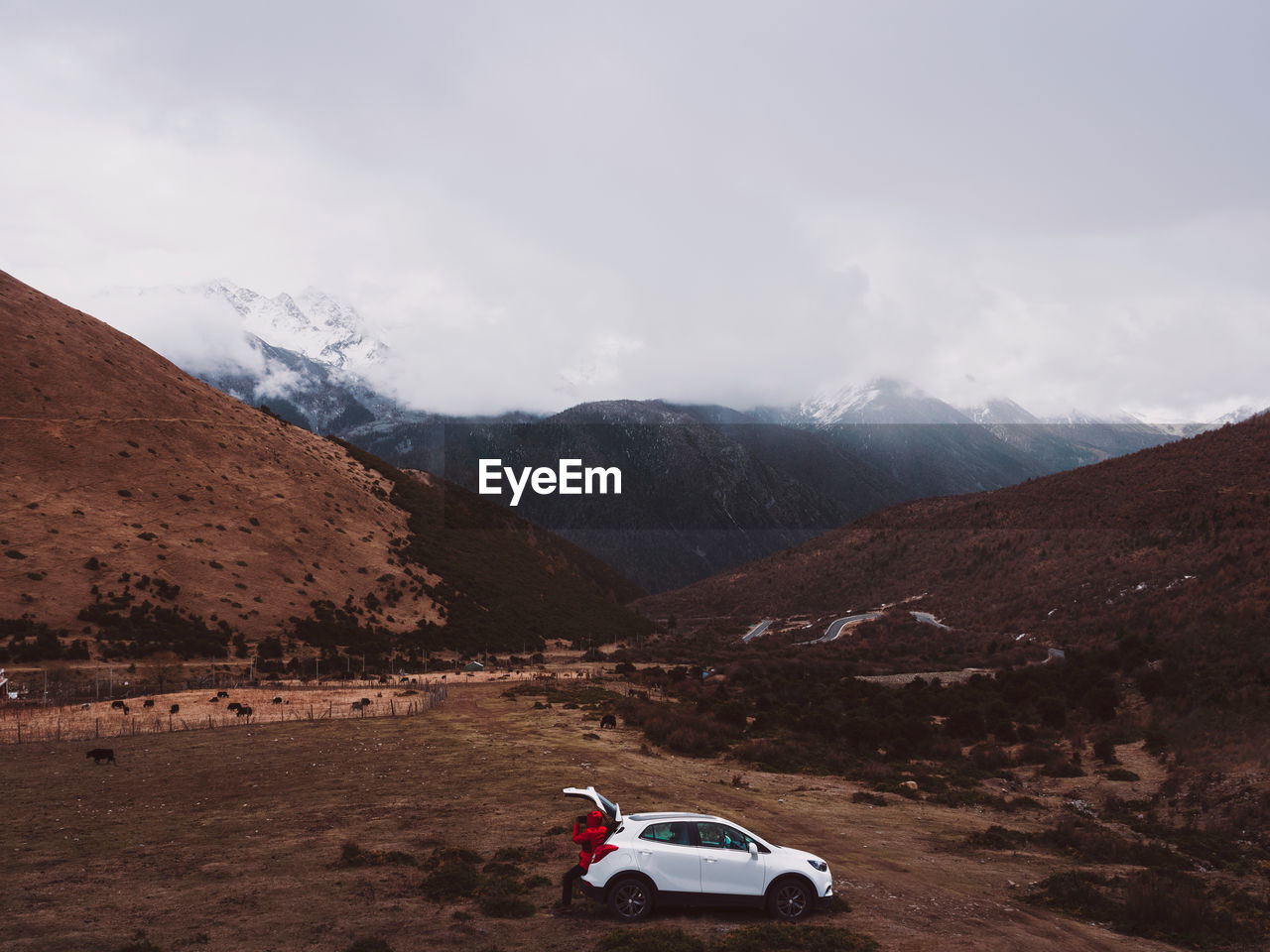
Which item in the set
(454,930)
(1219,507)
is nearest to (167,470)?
(454,930)

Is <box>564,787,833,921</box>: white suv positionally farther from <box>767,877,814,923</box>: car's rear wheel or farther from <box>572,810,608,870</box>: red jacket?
<box>572,810,608,870</box>: red jacket

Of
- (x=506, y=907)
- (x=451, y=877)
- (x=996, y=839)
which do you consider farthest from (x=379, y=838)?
(x=996, y=839)

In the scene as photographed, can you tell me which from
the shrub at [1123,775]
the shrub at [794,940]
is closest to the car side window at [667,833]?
the shrub at [794,940]

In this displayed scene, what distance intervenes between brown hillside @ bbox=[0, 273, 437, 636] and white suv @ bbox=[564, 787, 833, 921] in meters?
56.3

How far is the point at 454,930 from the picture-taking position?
561 inches

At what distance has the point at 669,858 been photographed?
14414mm

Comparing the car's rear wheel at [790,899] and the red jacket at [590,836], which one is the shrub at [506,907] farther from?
the car's rear wheel at [790,899]

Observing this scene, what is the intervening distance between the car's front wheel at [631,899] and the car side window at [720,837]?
136cm

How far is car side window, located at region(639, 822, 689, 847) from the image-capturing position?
47.5 feet

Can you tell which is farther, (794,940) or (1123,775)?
(1123,775)

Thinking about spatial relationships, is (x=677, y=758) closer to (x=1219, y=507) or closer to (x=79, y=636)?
(x=79, y=636)

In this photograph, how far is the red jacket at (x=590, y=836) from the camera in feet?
47.2

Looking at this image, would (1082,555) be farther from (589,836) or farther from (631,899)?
(589,836)

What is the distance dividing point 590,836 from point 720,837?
2475 millimetres
